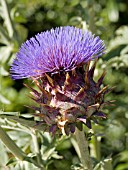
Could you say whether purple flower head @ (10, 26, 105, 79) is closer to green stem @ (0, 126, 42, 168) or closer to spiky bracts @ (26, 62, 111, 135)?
spiky bracts @ (26, 62, 111, 135)

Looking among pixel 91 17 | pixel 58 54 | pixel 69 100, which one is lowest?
pixel 69 100

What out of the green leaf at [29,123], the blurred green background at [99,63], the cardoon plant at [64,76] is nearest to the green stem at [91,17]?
the blurred green background at [99,63]

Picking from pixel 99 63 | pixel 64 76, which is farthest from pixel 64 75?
pixel 99 63

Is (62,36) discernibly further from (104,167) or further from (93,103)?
(104,167)

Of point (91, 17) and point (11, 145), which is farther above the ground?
point (91, 17)

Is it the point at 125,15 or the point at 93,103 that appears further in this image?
the point at 125,15

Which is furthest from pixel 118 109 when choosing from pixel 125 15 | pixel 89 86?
pixel 125 15

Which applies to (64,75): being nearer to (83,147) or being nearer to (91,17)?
(83,147)
